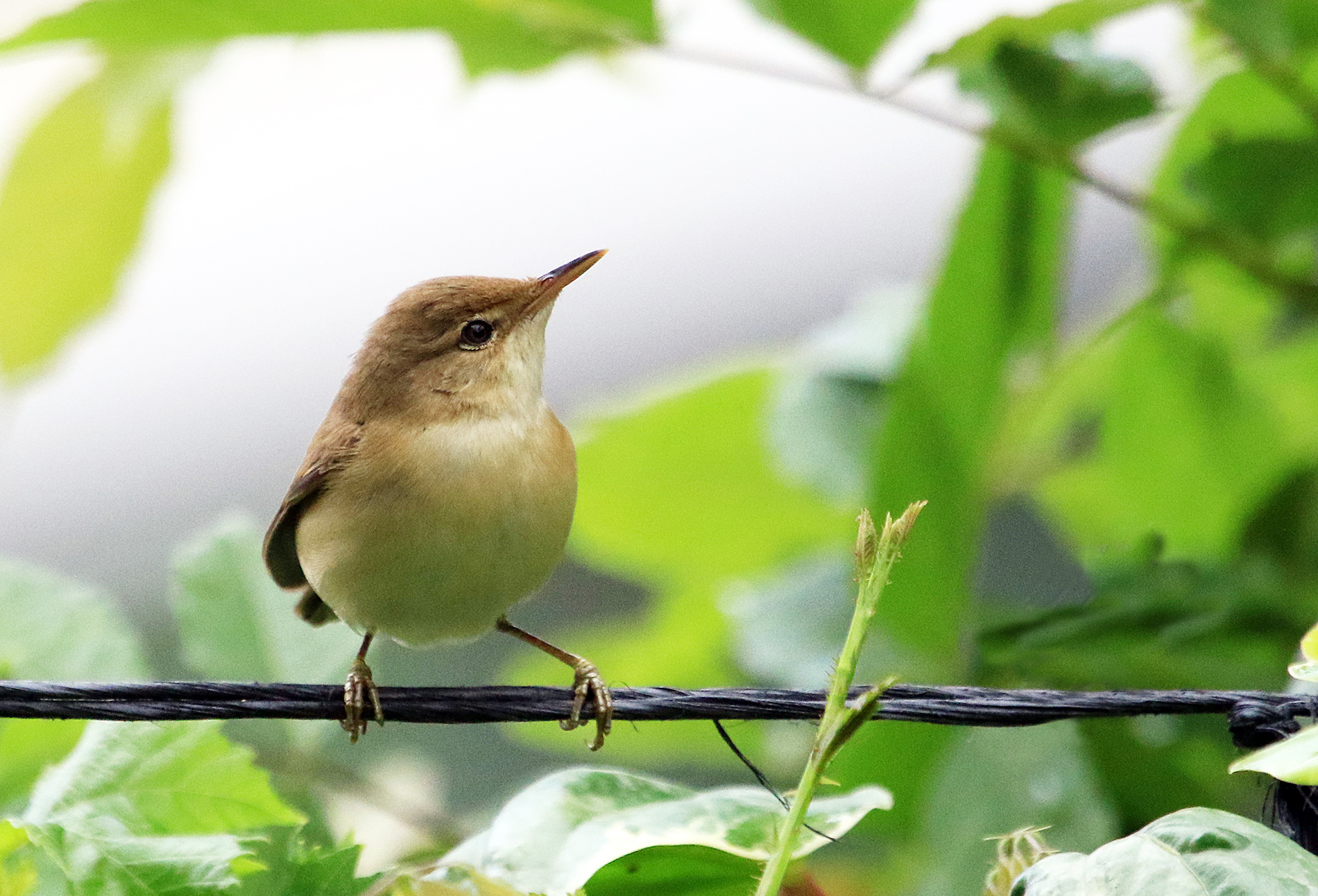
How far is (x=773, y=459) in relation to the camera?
1.75 m

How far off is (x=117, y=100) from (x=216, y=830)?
791mm

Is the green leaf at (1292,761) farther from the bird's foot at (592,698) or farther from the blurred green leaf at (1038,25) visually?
the blurred green leaf at (1038,25)

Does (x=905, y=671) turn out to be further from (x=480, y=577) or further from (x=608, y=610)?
(x=608, y=610)

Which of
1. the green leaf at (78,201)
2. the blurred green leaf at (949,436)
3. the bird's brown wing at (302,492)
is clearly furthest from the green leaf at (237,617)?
the blurred green leaf at (949,436)

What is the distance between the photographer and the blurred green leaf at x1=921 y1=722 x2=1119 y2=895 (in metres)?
1.23

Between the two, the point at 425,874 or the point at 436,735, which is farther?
the point at 436,735

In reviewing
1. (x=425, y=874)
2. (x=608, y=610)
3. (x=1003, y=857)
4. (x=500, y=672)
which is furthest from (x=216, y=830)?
(x=608, y=610)

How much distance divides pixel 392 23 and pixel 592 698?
744mm

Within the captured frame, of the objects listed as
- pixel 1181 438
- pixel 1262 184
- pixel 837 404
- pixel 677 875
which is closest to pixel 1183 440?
pixel 1181 438

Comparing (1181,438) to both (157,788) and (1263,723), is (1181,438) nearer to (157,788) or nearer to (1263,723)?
(1263,723)

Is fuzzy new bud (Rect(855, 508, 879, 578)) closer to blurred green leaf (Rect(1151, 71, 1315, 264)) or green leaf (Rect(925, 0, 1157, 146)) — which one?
green leaf (Rect(925, 0, 1157, 146))

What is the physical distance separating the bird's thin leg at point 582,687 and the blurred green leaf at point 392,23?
720mm

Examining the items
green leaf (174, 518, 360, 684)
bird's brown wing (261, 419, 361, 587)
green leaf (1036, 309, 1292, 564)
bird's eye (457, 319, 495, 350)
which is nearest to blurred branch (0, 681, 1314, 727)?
green leaf (174, 518, 360, 684)

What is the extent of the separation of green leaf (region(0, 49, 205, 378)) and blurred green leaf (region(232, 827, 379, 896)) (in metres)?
0.68
